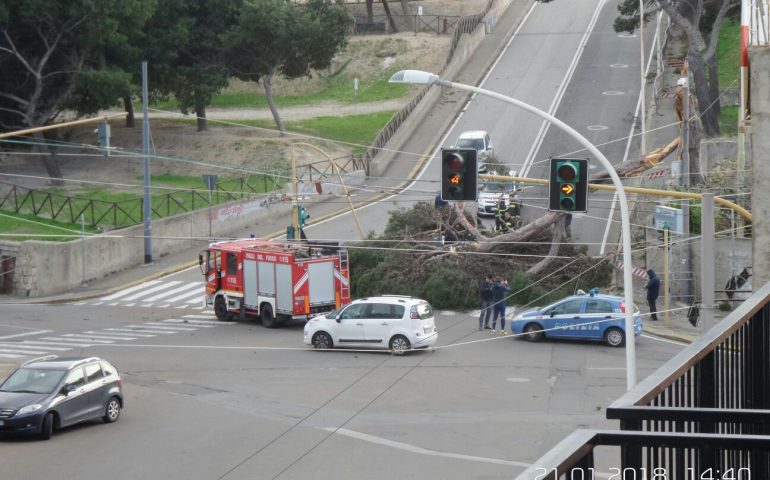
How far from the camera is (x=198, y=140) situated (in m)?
63.2

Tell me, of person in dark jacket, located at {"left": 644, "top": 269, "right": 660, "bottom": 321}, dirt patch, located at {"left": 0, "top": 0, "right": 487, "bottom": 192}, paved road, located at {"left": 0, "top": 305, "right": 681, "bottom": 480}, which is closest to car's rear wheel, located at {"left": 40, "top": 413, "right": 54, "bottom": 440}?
paved road, located at {"left": 0, "top": 305, "right": 681, "bottom": 480}

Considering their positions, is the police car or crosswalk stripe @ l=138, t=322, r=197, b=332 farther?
crosswalk stripe @ l=138, t=322, r=197, b=332

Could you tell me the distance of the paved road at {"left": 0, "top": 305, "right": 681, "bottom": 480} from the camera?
781 inches

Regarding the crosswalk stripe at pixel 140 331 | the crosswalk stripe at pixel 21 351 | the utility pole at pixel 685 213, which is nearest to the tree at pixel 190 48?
the crosswalk stripe at pixel 140 331

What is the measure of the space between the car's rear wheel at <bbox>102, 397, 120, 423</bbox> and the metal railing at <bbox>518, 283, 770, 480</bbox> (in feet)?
58.8

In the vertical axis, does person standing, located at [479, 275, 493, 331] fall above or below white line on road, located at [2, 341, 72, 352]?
above

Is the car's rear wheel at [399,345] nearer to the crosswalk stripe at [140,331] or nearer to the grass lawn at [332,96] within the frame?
the crosswalk stripe at [140,331]

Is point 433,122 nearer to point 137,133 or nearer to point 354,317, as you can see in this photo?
point 137,133

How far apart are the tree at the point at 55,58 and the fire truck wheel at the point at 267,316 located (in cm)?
2089

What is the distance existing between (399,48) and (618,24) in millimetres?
24853

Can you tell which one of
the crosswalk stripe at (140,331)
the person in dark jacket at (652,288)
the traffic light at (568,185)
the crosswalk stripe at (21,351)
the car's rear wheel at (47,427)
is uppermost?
the traffic light at (568,185)

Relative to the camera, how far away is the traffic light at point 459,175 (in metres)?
19.4

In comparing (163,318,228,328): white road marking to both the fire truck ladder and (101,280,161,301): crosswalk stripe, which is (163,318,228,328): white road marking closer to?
the fire truck ladder

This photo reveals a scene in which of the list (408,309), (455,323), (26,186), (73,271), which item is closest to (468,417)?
(408,309)
